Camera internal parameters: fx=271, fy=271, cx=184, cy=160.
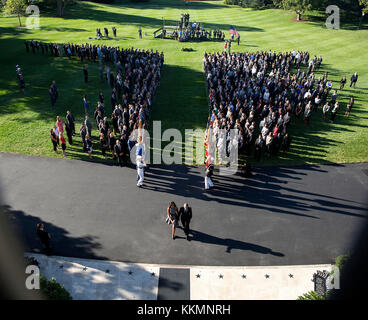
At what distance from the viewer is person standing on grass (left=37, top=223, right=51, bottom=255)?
861 cm

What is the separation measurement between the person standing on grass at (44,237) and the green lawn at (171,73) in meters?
6.18

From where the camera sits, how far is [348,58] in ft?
105

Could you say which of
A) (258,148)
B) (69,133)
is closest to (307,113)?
(258,148)

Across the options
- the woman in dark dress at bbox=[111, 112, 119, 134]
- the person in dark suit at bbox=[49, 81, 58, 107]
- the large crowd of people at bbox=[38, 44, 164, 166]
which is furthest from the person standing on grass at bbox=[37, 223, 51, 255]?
the person in dark suit at bbox=[49, 81, 58, 107]

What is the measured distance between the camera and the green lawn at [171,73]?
1584 cm

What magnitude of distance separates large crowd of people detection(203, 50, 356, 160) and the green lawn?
1.08m

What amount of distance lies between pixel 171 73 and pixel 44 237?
21.1 m

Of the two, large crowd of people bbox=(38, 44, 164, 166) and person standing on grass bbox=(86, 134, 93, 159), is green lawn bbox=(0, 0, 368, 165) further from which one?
large crowd of people bbox=(38, 44, 164, 166)

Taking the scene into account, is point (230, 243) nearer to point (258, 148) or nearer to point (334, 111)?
point (258, 148)

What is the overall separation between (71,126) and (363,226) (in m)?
14.9

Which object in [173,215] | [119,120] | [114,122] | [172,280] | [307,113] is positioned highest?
[307,113]

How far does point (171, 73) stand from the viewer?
2652cm

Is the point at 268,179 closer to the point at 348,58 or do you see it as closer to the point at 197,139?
the point at 197,139

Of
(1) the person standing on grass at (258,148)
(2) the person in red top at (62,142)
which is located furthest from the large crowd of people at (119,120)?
(1) the person standing on grass at (258,148)
